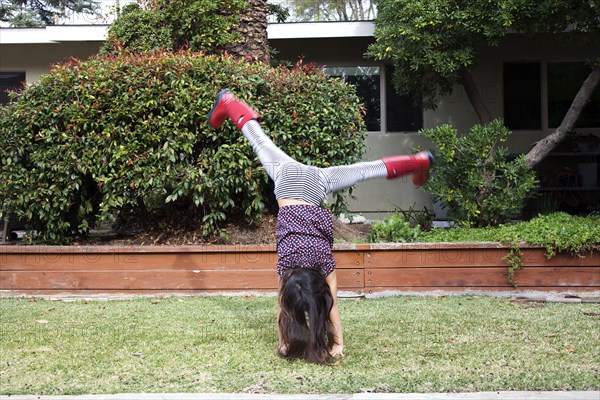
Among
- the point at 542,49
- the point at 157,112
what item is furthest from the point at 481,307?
the point at 542,49

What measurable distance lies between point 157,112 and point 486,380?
5.06m

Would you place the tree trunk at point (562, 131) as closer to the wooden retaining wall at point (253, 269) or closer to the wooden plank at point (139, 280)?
the wooden retaining wall at point (253, 269)

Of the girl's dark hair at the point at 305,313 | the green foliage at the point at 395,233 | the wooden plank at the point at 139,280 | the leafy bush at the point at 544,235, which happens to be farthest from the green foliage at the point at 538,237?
the girl's dark hair at the point at 305,313

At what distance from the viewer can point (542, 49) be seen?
42.3 ft

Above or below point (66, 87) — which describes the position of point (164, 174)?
below

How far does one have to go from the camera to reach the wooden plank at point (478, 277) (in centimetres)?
785

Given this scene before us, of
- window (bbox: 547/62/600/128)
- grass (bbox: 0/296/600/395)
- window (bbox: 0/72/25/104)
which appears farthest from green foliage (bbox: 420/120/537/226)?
window (bbox: 0/72/25/104)

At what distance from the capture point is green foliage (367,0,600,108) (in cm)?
941

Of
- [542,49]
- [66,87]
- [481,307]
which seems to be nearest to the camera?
[481,307]

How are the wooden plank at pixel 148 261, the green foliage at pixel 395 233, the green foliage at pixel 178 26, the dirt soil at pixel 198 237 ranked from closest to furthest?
the wooden plank at pixel 148 261 < the green foliage at pixel 395 233 < the dirt soil at pixel 198 237 < the green foliage at pixel 178 26

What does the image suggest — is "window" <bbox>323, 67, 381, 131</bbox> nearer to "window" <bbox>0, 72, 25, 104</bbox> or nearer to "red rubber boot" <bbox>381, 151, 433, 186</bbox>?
"window" <bbox>0, 72, 25, 104</bbox>

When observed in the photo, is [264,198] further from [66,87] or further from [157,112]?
[66,87]

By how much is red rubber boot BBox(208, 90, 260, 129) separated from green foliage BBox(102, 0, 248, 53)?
420 cm

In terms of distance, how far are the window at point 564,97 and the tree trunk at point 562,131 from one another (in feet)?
9.88
